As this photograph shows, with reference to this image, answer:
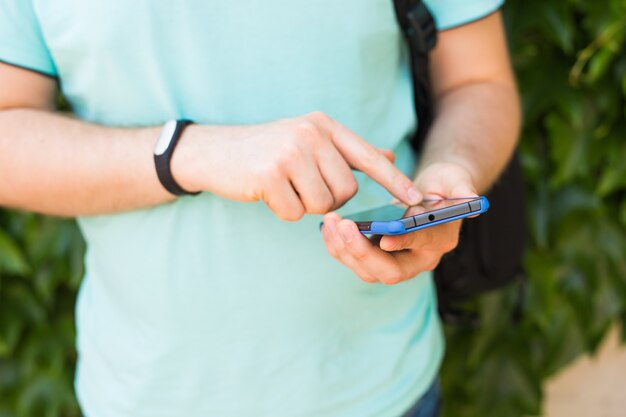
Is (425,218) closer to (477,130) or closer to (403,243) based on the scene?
(403,243)

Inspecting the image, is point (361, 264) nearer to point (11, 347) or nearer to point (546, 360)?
point (546, 360)

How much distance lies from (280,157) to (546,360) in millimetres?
1402

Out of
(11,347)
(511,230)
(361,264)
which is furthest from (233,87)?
(11,347)

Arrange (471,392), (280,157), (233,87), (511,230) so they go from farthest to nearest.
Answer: (471,392)
(511,230)
(233,87)
(280,157)

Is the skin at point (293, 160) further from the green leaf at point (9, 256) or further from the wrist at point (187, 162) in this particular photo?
the green leaf at point (9, 256)

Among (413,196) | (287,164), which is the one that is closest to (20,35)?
(287,164)

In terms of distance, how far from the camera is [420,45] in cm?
102

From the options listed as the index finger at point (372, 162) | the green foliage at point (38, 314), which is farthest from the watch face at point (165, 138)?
the green foliage at point (38, 314)

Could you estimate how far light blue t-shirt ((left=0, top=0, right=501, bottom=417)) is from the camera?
879mm

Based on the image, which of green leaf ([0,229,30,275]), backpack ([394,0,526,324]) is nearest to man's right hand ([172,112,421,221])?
backpack ([394,0,526,324])

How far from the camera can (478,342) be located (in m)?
1.85

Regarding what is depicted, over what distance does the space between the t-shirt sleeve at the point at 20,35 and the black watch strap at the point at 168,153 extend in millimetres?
213

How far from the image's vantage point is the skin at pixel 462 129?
83cm

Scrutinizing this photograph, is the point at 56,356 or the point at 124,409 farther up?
the point at 124,409
